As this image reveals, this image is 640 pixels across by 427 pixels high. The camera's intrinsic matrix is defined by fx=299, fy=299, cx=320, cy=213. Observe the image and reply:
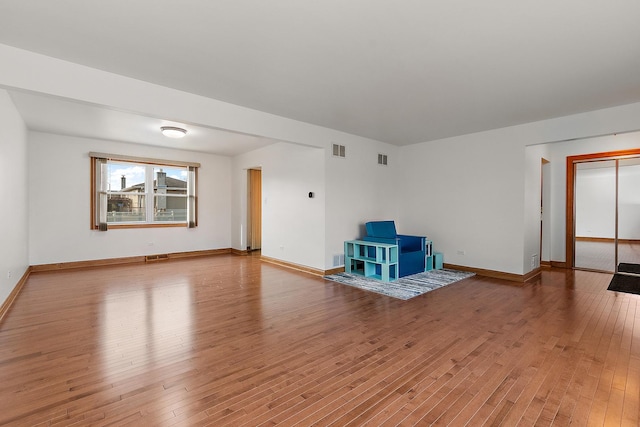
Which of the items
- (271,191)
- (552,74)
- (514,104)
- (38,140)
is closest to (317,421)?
(552,74)

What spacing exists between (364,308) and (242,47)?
125 inches

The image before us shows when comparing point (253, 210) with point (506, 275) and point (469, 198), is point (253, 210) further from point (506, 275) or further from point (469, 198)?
point (506, 275)

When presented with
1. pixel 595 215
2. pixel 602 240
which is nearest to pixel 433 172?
pixel 595 215

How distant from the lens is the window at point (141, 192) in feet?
21.2

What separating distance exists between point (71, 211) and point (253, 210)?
395cm

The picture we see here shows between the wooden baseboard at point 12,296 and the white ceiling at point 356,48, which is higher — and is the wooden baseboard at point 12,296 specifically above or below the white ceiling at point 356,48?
below

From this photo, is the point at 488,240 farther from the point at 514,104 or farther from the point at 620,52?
the point at 620,52

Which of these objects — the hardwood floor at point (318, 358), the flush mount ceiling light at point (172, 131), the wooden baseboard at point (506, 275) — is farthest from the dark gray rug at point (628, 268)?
the flush mount ceiling light at point (172, 131)

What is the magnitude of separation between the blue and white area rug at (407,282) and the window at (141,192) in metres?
4.59

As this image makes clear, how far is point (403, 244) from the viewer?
235 inches

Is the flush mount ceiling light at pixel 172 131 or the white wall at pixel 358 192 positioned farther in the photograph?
the white wall at pixel 358 192

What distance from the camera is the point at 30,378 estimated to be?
223 cm

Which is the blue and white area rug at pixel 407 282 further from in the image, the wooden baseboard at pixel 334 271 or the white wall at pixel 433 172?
the white wall at pixel 433 172

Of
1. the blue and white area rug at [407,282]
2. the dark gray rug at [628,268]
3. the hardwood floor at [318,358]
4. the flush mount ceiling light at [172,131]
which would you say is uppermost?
the flush mount ceiling light at [172,131]
